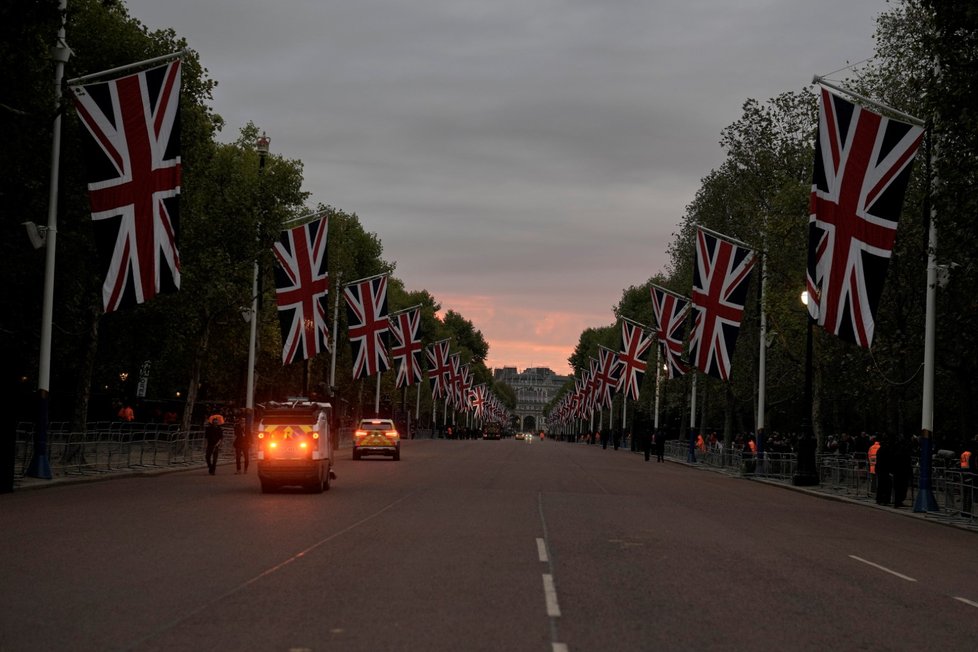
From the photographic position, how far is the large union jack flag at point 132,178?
2402 centimetres

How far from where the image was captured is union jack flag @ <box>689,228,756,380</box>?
42.0 meters

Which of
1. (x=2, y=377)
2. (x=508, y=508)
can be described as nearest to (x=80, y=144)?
(x=2, y=377)

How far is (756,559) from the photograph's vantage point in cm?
1564

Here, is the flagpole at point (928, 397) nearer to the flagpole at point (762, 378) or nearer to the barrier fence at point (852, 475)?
the barrier fence at point (852, 475)

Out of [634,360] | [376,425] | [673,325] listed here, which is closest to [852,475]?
[673,325]

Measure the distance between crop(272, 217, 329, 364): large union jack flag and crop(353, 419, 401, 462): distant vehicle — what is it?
10.1m

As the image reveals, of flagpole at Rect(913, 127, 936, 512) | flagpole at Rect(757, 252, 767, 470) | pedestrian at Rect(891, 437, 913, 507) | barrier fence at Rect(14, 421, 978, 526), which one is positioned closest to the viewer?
flagpole at Rect(913, 127, 936, 512)

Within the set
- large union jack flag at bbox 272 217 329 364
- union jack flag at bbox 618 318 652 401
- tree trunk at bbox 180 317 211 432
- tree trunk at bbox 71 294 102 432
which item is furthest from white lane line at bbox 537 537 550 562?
union jack flag at bbox 618 318 652 401

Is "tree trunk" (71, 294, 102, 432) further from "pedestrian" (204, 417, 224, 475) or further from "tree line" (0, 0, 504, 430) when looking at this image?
"pedestrian" (204, 417, 224, 475)

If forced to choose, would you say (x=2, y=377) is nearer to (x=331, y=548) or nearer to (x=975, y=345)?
(x=331, y=548)

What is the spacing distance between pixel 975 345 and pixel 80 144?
90.4ft

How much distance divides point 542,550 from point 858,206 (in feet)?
48.1

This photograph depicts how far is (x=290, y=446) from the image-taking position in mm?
26156

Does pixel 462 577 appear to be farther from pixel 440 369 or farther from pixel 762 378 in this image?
pixel 440 369
